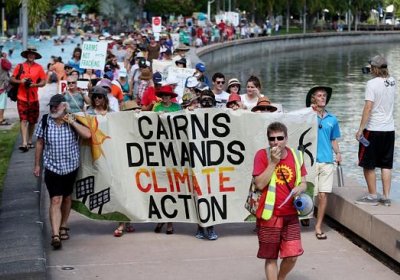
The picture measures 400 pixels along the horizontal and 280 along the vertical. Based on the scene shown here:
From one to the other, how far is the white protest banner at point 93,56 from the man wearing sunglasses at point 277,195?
10983 mm

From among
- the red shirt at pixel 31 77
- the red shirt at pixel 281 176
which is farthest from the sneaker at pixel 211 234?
the red shirt at pixel 31 77

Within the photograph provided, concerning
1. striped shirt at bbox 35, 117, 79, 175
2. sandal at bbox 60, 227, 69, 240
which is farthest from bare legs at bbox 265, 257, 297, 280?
sandal at bbox 60, 227, 69, 240

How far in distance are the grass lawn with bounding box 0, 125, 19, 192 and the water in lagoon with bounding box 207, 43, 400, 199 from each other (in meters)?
5.80

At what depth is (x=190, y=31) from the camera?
66625 mm

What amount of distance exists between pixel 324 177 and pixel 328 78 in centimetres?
4311

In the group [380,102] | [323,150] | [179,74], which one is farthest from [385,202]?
[179,74]

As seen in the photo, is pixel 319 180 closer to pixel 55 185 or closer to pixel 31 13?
pixel 55 185

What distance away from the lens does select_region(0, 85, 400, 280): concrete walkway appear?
9250mm

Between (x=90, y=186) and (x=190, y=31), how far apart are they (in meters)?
56.3

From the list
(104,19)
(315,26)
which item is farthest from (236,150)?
(315,26)

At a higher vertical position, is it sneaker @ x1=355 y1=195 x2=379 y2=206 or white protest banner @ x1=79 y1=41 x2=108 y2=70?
white protest banner @ x1=79 y1=41 x2=108 y2=70

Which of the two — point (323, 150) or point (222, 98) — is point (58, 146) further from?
point (222, 98)

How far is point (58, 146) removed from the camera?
33.3 ft

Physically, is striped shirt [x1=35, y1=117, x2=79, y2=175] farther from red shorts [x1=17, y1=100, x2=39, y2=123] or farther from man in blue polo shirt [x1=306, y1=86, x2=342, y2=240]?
red shorts [x1=17, y1=100, x2=39, y2=123]
